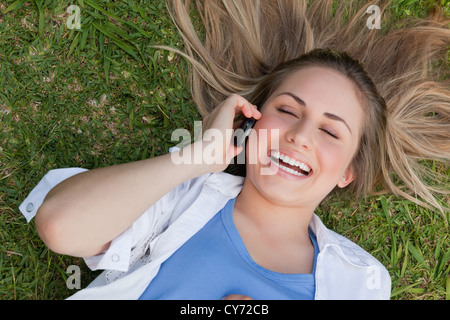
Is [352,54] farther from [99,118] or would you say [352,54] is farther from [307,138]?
[99,118]

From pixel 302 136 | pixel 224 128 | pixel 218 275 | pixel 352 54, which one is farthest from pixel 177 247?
pixel 352 54

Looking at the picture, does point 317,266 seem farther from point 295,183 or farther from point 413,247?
point 413,247

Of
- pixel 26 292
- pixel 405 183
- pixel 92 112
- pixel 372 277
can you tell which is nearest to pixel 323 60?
pixel 405 183

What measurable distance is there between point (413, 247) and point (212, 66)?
1816 mm

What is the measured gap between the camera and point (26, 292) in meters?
2.84

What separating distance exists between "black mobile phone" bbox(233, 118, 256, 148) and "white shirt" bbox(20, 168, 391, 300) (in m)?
0.27

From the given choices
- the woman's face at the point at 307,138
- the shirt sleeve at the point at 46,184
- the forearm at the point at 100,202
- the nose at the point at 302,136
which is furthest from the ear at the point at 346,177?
the shirt sleeve at the point at 46,184

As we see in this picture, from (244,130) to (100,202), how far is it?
867 mm

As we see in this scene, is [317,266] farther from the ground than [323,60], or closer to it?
closer to it

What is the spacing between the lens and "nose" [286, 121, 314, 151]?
2393mm

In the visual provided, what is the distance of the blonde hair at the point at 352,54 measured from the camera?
3170 mm

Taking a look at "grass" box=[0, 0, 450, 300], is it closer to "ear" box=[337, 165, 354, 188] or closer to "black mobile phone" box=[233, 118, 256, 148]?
"ear" box=[337, 165, 354, 188]

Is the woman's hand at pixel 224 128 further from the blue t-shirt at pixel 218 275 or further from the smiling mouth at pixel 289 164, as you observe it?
the blue t-shirt at pixel 218 275

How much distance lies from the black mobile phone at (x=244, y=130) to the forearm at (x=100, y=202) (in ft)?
1.29
